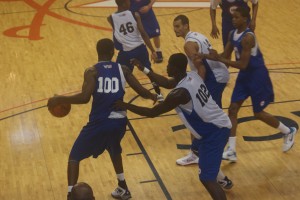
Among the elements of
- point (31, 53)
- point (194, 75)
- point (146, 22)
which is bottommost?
point (31, 53)

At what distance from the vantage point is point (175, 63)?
571 cm

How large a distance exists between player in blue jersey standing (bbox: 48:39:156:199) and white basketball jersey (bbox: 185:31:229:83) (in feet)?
3.49

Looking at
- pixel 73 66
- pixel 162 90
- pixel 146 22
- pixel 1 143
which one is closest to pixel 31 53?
pixel 73 66

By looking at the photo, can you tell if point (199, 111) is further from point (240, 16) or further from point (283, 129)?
point (283, 129)

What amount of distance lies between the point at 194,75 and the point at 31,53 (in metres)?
6.41

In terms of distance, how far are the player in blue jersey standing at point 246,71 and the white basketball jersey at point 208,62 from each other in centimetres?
12

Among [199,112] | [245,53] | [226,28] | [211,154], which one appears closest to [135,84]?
[199,112]

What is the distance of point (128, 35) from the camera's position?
902 cm

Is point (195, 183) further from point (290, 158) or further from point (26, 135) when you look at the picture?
point (26, 135)

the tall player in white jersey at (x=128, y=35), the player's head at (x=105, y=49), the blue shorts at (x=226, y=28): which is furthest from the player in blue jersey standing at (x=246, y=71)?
the blue shorts at (x=226, y=28)

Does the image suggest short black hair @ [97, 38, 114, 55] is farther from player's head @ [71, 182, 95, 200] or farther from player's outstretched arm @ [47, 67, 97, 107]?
player's head @ [71, 182, 95, 200]

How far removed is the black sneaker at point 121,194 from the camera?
6.65m

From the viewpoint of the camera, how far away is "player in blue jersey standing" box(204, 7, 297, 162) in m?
6.95

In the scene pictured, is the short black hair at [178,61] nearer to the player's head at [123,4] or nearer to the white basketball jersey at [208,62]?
the white basketball jersey at [208,62]
